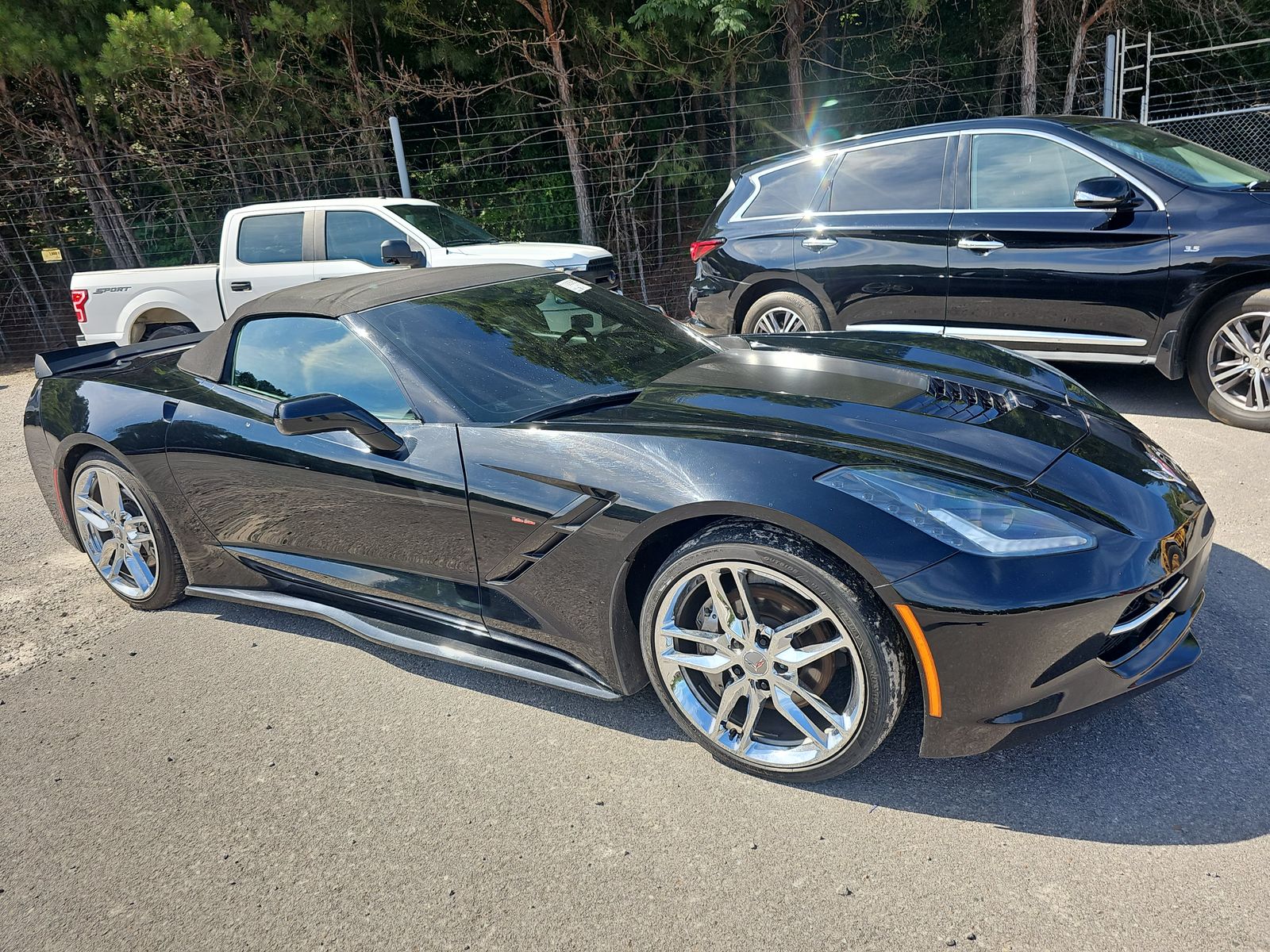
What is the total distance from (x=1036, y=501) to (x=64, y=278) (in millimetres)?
14639

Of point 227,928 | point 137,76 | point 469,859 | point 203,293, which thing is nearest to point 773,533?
point 469,859

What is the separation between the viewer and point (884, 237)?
5918 millimetres

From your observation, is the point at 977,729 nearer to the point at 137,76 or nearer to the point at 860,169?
the point at 860,169

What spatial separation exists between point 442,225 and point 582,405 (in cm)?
630

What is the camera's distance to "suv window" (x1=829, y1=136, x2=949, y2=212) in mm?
5816

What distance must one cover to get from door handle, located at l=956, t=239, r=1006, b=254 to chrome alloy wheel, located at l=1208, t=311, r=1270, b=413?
4.28 feet

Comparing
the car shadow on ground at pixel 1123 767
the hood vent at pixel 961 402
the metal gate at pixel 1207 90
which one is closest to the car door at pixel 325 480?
the car shadow on ground at pixel 1123 767

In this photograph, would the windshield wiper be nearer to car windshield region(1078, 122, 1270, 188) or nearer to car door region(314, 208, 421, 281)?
car windshield region(1078, 122, 1270, 188)

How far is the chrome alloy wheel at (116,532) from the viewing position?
3.94 m

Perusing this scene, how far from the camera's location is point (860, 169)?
20.2 ft

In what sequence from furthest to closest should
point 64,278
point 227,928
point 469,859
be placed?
1. point 64,278
2. point 469,859
3. point 227,928

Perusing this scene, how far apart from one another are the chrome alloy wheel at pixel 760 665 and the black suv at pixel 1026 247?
3820 mm

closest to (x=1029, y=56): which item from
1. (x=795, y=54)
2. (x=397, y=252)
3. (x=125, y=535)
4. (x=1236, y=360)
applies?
(x=795, y=54)

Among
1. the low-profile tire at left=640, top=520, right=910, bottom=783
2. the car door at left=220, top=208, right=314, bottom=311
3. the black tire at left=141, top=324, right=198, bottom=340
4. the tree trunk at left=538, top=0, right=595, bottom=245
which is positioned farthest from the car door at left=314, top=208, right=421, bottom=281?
the low-profile tire at left=640, top=520, right=910, bottom=783
